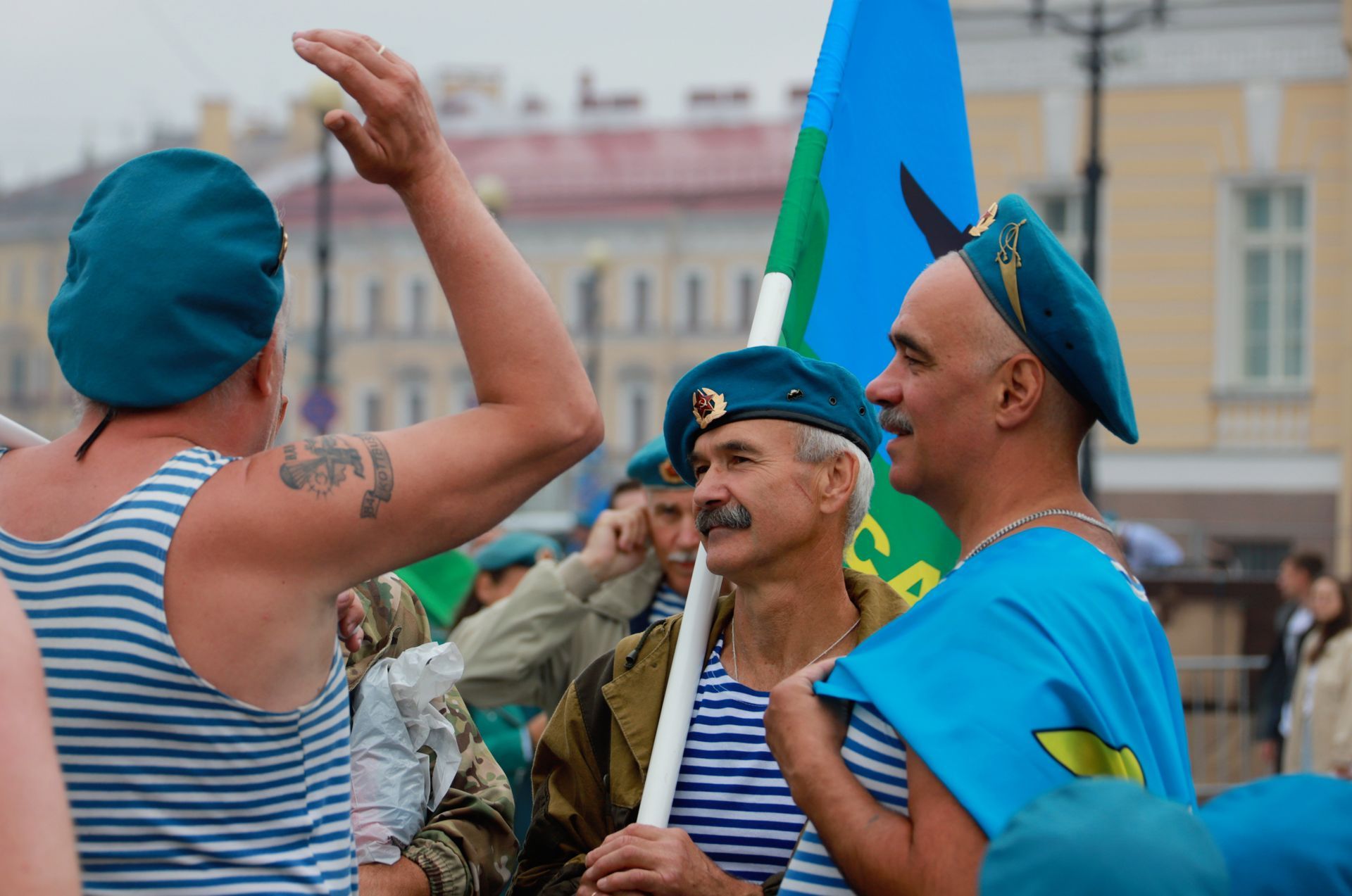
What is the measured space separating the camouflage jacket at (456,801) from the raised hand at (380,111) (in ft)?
3.33

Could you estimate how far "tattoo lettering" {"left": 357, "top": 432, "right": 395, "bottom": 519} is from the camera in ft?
5.84

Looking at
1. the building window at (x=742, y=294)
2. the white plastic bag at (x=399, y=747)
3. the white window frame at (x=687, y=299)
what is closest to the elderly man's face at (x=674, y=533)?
the white plastic bag at (x=399, y=747)

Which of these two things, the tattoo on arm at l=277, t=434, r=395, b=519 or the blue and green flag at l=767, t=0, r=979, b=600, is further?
the blue and green flag at l=767, t=0, r=979, b=600

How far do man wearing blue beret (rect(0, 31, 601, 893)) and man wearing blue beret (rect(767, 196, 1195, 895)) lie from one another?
19.4 inches

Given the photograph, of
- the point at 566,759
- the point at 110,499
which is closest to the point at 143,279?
the point at 110,499

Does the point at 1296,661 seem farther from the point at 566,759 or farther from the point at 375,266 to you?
the point at 375,266

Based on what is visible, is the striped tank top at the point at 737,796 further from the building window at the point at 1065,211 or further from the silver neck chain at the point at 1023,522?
the building window at the point at 1065,211

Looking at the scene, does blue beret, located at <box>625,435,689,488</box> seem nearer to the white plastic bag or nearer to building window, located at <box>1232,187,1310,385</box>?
the white plastic bag

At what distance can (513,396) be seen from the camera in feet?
6.06

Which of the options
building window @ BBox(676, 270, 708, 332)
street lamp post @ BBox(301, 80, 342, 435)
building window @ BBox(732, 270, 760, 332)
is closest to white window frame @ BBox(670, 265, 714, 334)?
building window @ BBox(676, 270, 708, 332)

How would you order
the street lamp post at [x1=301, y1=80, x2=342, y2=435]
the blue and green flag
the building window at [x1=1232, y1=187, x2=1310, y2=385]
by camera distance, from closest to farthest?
the blue and green flag < the street lamp post at [x1=301, y1=80, x2=342, y2=435] < the building window at [x1=1232, y1=187, x2=1310, y2=385]

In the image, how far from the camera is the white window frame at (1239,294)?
20.8 m

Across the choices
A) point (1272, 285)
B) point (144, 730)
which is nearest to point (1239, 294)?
point (1272, 285)

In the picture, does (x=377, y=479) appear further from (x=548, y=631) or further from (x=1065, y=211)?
(x=1065, y=211)
